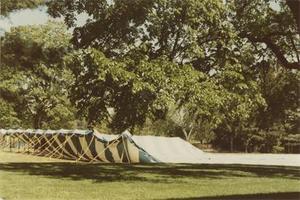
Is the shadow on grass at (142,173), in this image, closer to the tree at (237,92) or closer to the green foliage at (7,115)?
the tree at (237,92)

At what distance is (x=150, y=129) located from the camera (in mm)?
92250

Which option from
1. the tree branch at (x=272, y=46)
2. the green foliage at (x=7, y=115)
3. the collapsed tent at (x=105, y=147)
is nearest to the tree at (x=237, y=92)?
the tree branch at (x=272, y=46)

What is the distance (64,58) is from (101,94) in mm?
2506

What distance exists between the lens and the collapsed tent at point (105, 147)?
110 ft

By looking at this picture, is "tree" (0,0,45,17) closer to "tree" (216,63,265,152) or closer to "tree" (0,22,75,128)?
"tree" (216,63,265,152)

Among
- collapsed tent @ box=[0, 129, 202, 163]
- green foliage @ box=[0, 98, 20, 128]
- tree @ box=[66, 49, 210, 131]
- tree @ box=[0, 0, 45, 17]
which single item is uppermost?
tree @ box=[0, 0, 45, 17]

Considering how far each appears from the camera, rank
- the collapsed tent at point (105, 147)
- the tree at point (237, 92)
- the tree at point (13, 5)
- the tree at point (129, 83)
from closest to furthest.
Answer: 1. the tree at point (13, 5)
2. the tree at point (129, 83)
3. the tree at point (237, 92)
4. the collapsed tent at point (105, 147)

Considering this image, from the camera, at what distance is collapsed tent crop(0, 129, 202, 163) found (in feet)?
110

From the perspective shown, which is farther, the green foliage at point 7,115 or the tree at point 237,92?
the green foliage at point 7,115

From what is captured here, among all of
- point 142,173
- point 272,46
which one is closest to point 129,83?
point 142,173

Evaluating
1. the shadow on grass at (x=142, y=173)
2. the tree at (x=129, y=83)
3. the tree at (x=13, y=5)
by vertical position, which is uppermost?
the tree at (x=13, y=5)

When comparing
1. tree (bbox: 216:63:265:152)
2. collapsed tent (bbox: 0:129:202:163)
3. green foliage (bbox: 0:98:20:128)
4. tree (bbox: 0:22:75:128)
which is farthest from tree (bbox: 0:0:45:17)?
green foliage (bbox: 0:98:20:128)

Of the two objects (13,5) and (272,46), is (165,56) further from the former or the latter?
(13,5)

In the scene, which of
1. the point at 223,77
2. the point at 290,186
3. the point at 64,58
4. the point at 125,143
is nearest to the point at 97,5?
the point at 64,58
